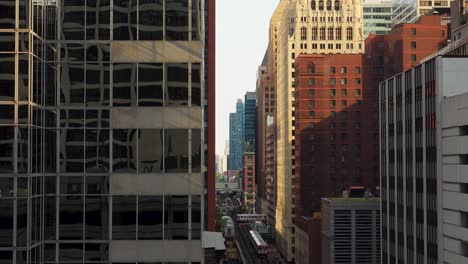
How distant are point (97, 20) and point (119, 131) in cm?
581

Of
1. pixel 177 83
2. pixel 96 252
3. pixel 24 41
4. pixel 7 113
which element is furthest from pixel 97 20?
pixel 96 252

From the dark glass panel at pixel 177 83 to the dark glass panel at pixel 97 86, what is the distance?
3150 mm

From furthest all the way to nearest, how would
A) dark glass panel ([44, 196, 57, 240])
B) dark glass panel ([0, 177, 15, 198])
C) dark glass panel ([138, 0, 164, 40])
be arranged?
1. dark glass panel ([138, 0, 164, 40])
2. dark glass panel ([44, 196, 57, 240])
3. dark glass panel ([0, 177, 15, 198])

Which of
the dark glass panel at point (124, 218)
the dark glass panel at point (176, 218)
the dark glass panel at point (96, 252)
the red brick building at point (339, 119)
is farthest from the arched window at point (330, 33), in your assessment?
the dark glass panel at point (96, 252)

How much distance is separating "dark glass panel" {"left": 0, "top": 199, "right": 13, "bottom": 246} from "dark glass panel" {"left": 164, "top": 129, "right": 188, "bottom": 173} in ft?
25.1

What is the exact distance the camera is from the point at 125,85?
3272 cm

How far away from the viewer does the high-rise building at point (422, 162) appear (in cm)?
6488

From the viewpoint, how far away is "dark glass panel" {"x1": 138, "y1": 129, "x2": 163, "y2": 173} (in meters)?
32.3

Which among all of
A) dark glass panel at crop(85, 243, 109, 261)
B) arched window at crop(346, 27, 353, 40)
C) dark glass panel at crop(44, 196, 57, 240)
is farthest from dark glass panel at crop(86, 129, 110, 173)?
arched window at crop(346, 27, 353, 40)

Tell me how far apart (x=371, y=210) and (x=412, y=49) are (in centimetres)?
5185

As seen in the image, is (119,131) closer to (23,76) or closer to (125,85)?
(125,85)

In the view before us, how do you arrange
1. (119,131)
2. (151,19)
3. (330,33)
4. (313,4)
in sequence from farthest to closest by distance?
1. (313,4)
2. (330,33)
3. (151,19)
4. (119,131)

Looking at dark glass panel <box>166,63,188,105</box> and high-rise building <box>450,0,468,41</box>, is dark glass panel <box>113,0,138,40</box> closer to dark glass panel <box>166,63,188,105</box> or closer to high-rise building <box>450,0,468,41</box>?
dark glass panel <box>166,63,188,105</box>

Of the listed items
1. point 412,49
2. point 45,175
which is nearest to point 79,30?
point 45,175
